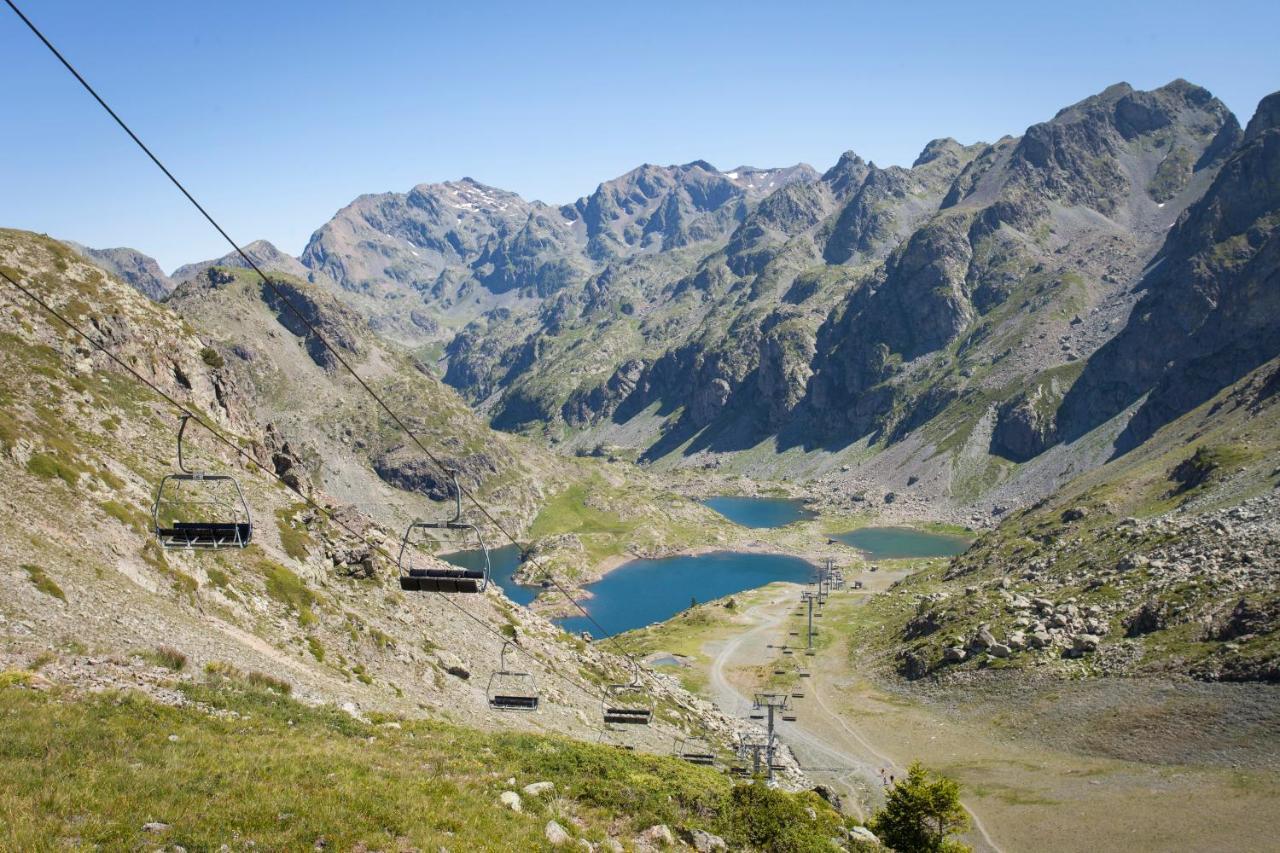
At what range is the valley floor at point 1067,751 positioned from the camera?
52750 millimetres

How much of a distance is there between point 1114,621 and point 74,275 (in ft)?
388

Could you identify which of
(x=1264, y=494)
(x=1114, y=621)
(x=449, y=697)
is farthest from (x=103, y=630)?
(x=1264, y=494)

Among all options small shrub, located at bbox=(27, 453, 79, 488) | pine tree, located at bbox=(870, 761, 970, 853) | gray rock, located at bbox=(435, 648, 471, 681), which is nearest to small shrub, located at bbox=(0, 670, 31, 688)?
small shrub, located at bbox=(27, 453, 79, 488)

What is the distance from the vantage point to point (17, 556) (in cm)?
3422

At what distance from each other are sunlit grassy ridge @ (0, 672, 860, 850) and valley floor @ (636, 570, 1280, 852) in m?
35.1

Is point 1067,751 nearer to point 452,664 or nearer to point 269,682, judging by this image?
point 452,664

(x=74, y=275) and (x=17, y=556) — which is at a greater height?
(x=74, y=275)

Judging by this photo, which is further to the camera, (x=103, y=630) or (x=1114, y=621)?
(x=1114, y=621)

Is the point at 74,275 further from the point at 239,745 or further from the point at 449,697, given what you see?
the point at 239,745

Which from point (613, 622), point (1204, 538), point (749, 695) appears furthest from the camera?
point (613, 622)

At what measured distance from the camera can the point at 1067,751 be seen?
2665 inches

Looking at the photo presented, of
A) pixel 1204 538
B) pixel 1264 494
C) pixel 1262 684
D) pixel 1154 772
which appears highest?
pixel 1264 494

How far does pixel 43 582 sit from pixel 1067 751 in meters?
74.9

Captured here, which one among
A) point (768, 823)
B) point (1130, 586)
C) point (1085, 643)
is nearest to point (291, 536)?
point (768, 823)
